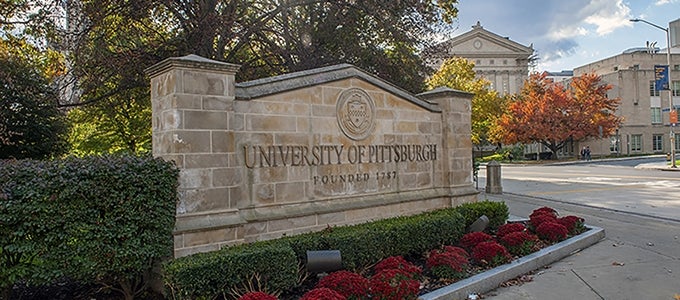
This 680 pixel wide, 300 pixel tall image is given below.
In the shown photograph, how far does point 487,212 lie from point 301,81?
15.1ft

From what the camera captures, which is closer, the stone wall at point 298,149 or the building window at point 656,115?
the stone wall at point 298,149

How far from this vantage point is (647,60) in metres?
53.2

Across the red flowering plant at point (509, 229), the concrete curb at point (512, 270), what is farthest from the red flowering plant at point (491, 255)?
the red flowering plant at point (509, 229)

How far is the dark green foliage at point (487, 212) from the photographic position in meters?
8.53

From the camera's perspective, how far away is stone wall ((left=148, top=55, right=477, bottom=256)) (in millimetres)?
5566

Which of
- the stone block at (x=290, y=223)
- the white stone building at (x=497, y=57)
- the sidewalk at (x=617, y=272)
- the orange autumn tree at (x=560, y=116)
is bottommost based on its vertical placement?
the sidewalk at (x=617, y=272)

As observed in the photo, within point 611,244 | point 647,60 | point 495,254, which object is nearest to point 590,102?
point 647,60

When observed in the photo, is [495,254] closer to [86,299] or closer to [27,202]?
[86,299]

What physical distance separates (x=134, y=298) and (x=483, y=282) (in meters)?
4.39

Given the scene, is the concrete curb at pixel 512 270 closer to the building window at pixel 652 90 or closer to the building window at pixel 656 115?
the building window at pixel 652 90

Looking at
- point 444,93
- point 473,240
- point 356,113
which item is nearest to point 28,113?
point 356,113

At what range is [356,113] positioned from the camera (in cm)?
Answer: 752

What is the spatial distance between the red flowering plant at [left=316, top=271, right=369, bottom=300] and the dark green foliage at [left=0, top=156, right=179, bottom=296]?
6.48ft

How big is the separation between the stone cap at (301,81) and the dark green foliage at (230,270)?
2143mm
